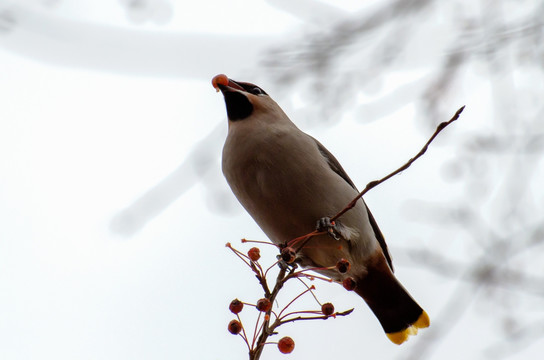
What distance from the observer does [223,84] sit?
12.5 ft

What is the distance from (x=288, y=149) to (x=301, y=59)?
1.66 ft

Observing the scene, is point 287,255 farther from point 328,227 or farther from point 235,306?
point 328,227

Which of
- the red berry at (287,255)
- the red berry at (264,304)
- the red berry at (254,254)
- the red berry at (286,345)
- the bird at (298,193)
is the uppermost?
the bird at (298,193)

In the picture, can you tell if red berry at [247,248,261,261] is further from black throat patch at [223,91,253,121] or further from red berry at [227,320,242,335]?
black throat patch at [223,91,253,121]

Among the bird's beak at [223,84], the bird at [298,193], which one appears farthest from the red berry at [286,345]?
the bird's beak at [223,84]

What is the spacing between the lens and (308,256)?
373 centimetres

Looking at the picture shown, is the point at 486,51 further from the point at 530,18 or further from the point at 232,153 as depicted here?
the point at 232,153

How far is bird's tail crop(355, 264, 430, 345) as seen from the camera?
431 cm

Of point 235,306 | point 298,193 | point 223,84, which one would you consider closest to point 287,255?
point 235,306

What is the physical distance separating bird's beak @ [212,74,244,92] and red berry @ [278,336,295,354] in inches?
69.6

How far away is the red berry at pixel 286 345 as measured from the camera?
216 centimetres

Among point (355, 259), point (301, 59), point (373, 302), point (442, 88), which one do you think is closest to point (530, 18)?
point (442, 88)

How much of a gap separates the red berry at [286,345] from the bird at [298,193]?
128cm

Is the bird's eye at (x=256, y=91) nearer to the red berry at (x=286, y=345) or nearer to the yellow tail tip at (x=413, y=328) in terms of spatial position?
the yellow tail tip at (x=413, y=328)
